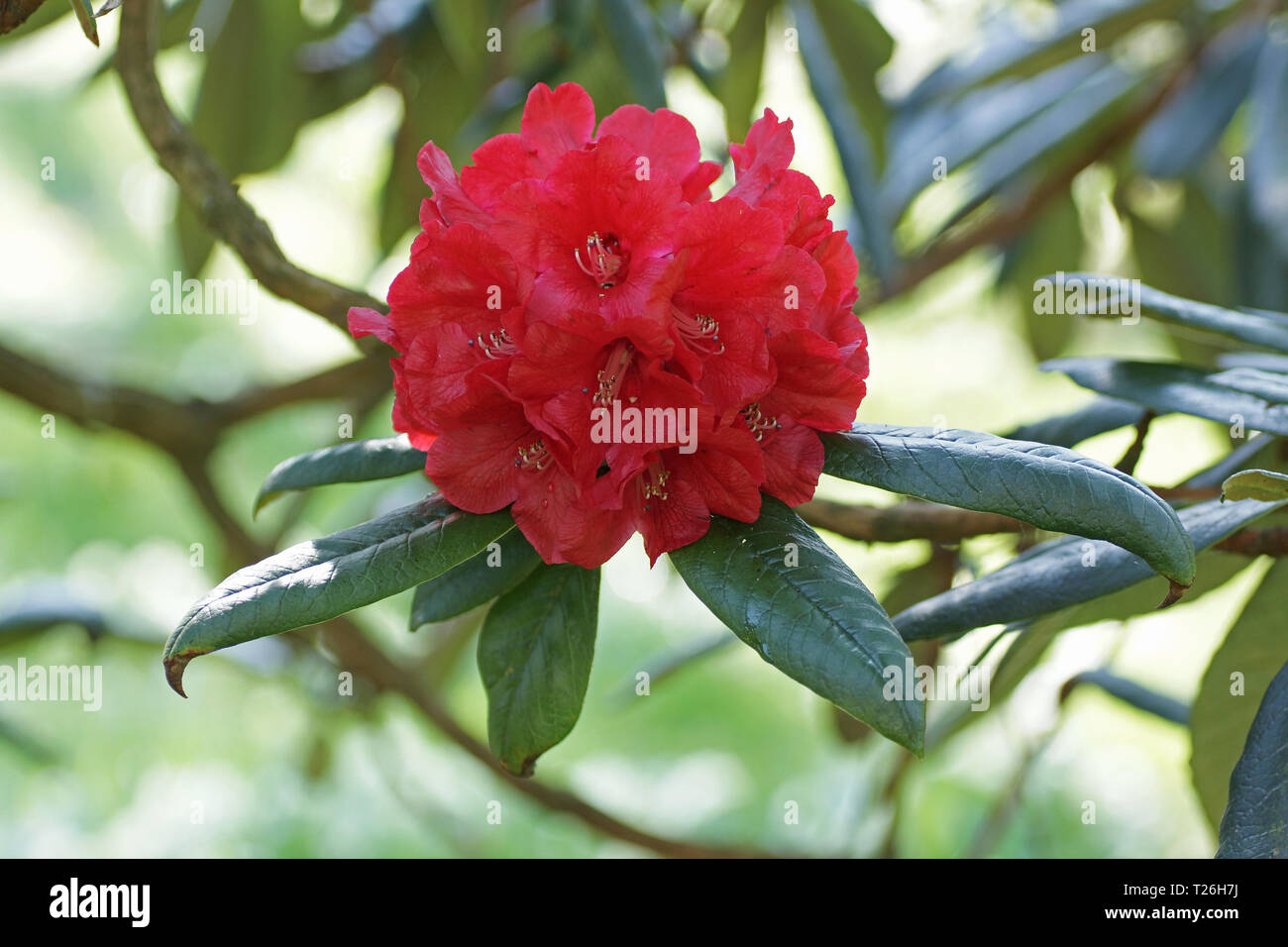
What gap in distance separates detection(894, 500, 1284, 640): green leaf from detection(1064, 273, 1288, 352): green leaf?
0.17 metres

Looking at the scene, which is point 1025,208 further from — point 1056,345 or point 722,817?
point 722,817

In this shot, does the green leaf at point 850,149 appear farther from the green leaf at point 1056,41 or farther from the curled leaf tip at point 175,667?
the curled leaf tip at point 175,667

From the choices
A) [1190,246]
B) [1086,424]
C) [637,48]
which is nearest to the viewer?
[1086,424]

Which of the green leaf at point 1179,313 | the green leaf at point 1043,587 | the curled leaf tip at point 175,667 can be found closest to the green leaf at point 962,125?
the green leaf at point 1179,313

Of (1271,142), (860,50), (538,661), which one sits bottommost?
(538,661)

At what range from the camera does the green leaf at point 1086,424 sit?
3.43ft

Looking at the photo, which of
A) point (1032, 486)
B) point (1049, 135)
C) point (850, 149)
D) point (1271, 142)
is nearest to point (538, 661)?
point (1032, 486)

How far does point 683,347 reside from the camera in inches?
25.6

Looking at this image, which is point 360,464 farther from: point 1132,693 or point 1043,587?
point 1132,693

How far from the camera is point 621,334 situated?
64 cm

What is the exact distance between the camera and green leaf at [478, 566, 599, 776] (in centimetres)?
75

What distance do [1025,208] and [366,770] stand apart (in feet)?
9.54

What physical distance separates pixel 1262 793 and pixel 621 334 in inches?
19.7
